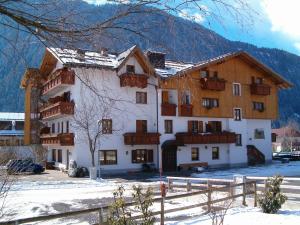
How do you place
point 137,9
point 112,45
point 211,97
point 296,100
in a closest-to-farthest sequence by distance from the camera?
point 137,9 → point 112,45 → point 211,97 → point 296,100

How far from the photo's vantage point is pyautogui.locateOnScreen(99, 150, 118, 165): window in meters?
38.2

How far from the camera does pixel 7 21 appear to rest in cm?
368

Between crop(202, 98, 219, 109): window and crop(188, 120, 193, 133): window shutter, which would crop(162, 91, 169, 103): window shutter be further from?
crop(202, 98, 219, 109): window

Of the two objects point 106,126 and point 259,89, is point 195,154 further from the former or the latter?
point 259,89

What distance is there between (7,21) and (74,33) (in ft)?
1.81

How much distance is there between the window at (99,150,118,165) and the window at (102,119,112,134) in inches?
69.6

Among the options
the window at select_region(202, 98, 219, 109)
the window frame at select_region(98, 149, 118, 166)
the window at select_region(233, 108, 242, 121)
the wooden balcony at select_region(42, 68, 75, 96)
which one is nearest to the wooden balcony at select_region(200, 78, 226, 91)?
the window at select_region(202, 98, 219, 109)

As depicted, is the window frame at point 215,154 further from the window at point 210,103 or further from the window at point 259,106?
the window at point 259,106

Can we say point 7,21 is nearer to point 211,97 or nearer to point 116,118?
point 116,118

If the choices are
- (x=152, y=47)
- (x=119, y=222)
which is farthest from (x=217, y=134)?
(x=152, y=47)

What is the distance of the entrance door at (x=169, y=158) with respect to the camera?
41.3m

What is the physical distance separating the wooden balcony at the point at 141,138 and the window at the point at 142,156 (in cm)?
147

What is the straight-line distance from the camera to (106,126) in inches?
1496

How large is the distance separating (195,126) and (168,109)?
390cm
